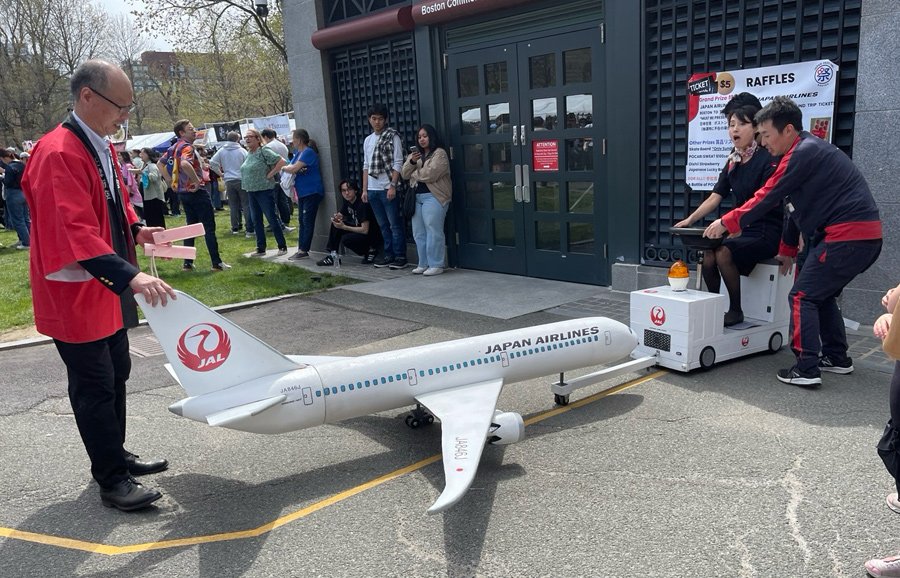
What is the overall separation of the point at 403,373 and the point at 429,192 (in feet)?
19.9

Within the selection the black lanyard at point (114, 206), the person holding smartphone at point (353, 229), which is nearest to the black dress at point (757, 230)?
the black lanyard at point (114, 206)

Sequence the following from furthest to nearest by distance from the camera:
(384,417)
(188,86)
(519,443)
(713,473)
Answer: (188,86) < (384,417) < (519,443) < (713,473)

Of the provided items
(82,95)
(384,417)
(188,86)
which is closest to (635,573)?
(384,417)

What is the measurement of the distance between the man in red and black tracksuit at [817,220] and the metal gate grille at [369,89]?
636 cm

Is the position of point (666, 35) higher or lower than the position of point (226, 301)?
higher

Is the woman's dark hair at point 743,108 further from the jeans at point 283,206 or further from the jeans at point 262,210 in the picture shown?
the jeans at point 283,206

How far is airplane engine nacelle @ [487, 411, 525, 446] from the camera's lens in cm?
411

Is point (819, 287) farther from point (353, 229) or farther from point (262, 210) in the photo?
point (262, 210)

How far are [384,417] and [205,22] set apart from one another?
30.7 meters

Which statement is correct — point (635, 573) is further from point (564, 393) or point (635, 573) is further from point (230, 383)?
point (230, 383)

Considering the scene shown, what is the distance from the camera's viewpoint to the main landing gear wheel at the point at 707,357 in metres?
5.61

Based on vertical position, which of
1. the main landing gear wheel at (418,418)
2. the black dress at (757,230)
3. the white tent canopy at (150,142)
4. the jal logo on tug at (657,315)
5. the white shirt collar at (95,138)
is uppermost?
the white tent canopy at (150,142)

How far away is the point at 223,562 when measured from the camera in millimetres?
3365

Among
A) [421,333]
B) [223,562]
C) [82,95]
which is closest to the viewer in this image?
[223,562]
